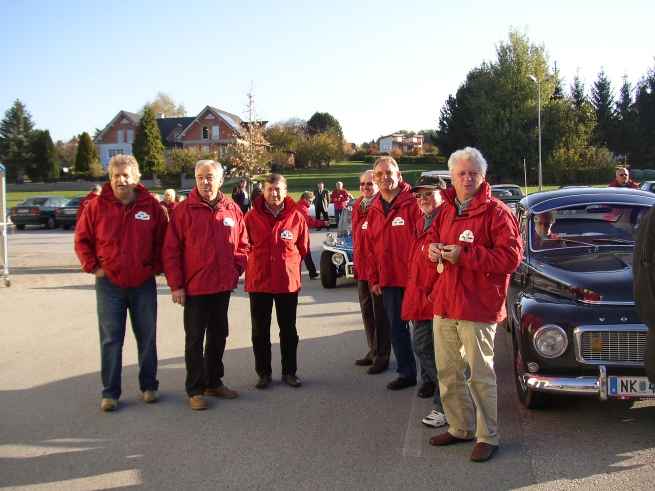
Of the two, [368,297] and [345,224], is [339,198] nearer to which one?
[345,224]

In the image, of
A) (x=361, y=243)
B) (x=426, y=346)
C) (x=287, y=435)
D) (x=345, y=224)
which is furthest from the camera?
(x=345, y=224)

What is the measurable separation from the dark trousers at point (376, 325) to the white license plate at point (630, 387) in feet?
7.51

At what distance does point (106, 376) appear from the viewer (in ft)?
17.9

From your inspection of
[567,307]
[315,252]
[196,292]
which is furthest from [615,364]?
[315,252]

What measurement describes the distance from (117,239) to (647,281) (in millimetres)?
4050

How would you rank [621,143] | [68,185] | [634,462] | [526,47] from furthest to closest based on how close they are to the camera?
1. [621,143]
2. [68,185]
3. [526,47]
4. [634,462]

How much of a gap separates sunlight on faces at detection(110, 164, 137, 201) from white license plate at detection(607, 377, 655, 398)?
4.08 m

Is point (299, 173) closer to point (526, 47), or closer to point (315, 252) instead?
point (526, 47)

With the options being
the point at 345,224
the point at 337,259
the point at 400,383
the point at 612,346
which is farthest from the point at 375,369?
the point at 345,224

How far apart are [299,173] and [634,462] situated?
67061mm

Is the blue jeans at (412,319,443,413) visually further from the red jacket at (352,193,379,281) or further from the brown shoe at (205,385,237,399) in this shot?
the brown shoe at (205,385,237,399)

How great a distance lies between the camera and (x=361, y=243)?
20.5 ft

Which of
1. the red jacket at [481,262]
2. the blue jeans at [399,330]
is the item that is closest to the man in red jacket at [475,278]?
the red jacket at [481,262]

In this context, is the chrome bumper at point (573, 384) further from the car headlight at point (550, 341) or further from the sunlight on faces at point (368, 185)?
the sunlight on faces at point (368, 185)
